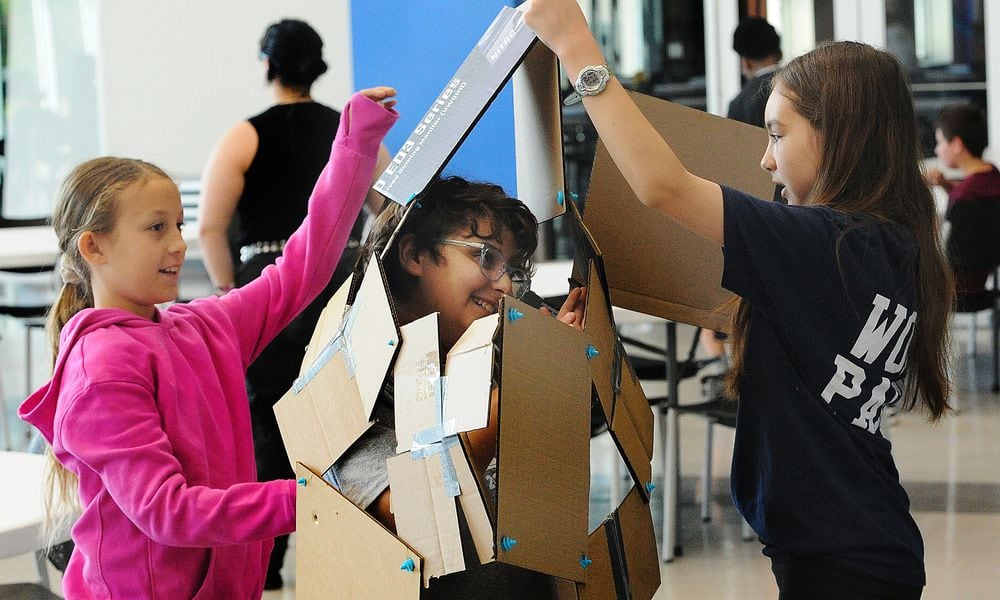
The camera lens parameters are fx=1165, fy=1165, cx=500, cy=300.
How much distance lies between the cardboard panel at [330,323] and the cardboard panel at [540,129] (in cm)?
26

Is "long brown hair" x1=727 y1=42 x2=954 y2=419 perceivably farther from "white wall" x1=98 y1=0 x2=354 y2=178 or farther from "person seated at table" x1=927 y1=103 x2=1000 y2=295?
"white wall" x1=98 y1=0 x2=354 y2=178

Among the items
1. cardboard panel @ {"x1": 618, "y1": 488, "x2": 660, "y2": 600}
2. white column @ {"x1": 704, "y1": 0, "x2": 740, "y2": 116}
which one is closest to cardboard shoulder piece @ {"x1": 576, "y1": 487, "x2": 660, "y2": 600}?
cardboard panel @ {"x1": 618, "y1": 488, "x2": 660, "y2": 600}

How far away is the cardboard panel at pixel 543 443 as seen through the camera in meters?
1.21

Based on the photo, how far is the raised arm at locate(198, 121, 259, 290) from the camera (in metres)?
2.93

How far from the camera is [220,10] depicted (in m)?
6.35

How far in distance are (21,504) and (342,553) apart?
0.65 meters

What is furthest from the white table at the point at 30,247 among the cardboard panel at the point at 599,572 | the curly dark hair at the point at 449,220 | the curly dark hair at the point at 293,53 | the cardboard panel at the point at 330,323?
the cardboard panel at the point at 599,572

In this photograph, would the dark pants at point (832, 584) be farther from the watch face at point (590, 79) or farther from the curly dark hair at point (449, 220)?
the watch face at point (590, 79)

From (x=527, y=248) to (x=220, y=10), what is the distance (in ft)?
17.6

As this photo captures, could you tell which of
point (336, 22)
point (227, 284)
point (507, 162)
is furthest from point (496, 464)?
point (336, 22)

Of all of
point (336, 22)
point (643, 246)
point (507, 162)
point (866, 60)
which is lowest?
point (643, 246)

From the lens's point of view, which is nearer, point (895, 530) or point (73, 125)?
point (895, 530)

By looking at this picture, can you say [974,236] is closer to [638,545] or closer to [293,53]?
[293,53]

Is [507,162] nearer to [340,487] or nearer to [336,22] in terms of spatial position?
[340,487]
